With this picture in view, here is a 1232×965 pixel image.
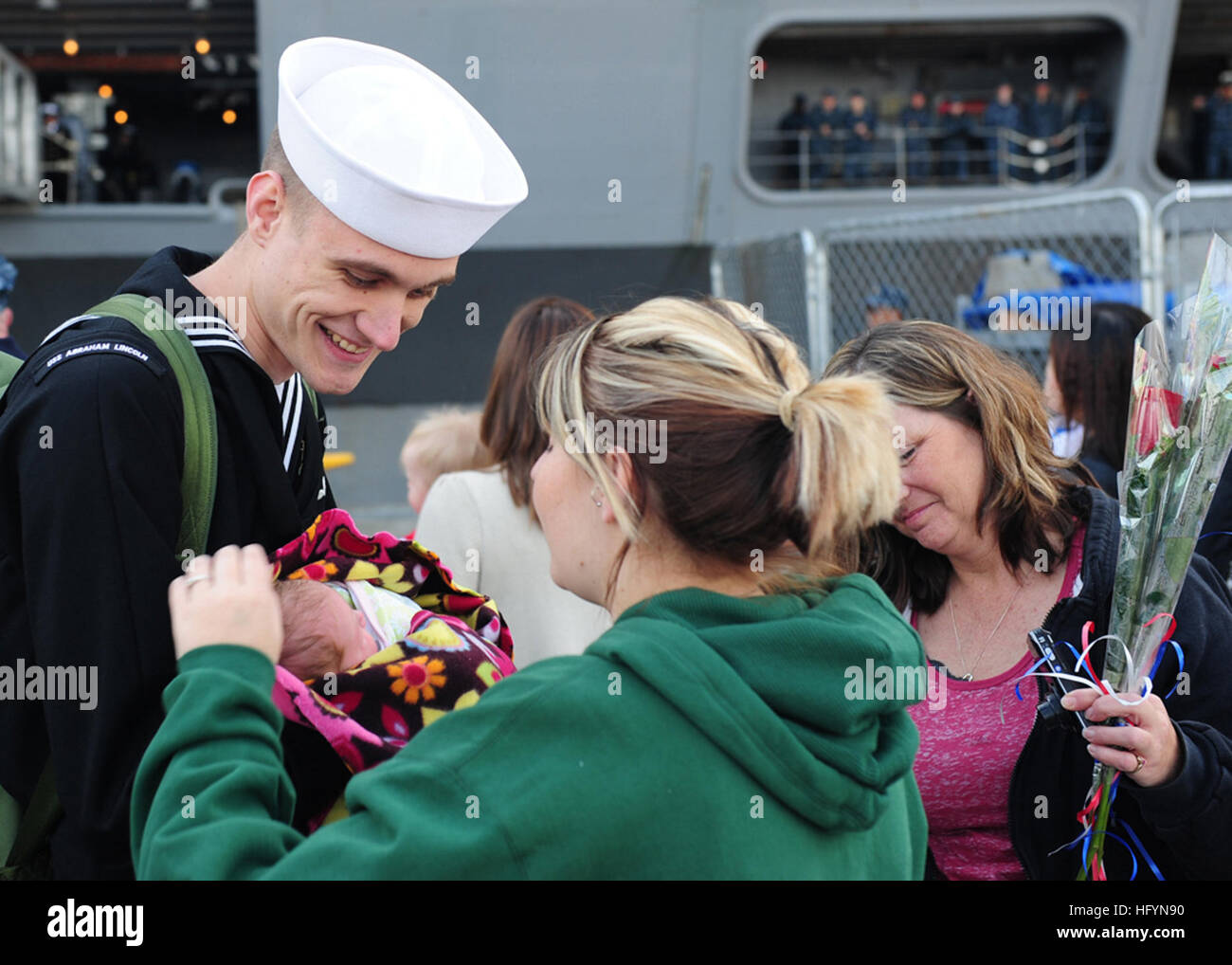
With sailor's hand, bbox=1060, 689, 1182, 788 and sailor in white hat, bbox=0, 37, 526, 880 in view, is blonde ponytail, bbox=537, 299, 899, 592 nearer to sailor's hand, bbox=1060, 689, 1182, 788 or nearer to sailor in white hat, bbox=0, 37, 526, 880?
sailor in white hat, bbox=0, 37, 526, 880

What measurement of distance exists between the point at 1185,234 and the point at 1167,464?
15939 mm

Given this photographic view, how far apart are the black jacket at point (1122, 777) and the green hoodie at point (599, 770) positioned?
2.99 feet

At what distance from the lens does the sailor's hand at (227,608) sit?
1.34 metres

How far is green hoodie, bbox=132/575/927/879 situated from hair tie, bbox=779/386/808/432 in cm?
22

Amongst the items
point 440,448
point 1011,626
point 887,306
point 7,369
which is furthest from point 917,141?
point 7,369

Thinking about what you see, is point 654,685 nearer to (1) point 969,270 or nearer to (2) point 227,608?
(2) point 227,608

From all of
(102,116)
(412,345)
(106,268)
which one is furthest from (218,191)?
(102,116)

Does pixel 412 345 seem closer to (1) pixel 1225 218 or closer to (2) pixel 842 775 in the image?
(1) pixel 1225 218

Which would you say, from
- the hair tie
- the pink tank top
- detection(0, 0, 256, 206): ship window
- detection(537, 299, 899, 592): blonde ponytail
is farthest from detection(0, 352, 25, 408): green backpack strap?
detection(0, 0, 256, 206): ship window

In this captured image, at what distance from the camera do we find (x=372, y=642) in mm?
1851

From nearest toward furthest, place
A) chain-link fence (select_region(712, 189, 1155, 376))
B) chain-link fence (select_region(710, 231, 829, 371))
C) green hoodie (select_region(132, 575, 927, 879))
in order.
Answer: green hoodie (select_region(132, 575, 927, 879))
chain-link fence (select_region(712, 189, 1155, 376))
chain-link fence (select_region(710, 231, 829, 371))

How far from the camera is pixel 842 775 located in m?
1.28

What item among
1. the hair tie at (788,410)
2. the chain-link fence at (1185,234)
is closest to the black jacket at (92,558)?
the hair tie at (788,410)

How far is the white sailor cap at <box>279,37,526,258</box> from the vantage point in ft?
5.92
